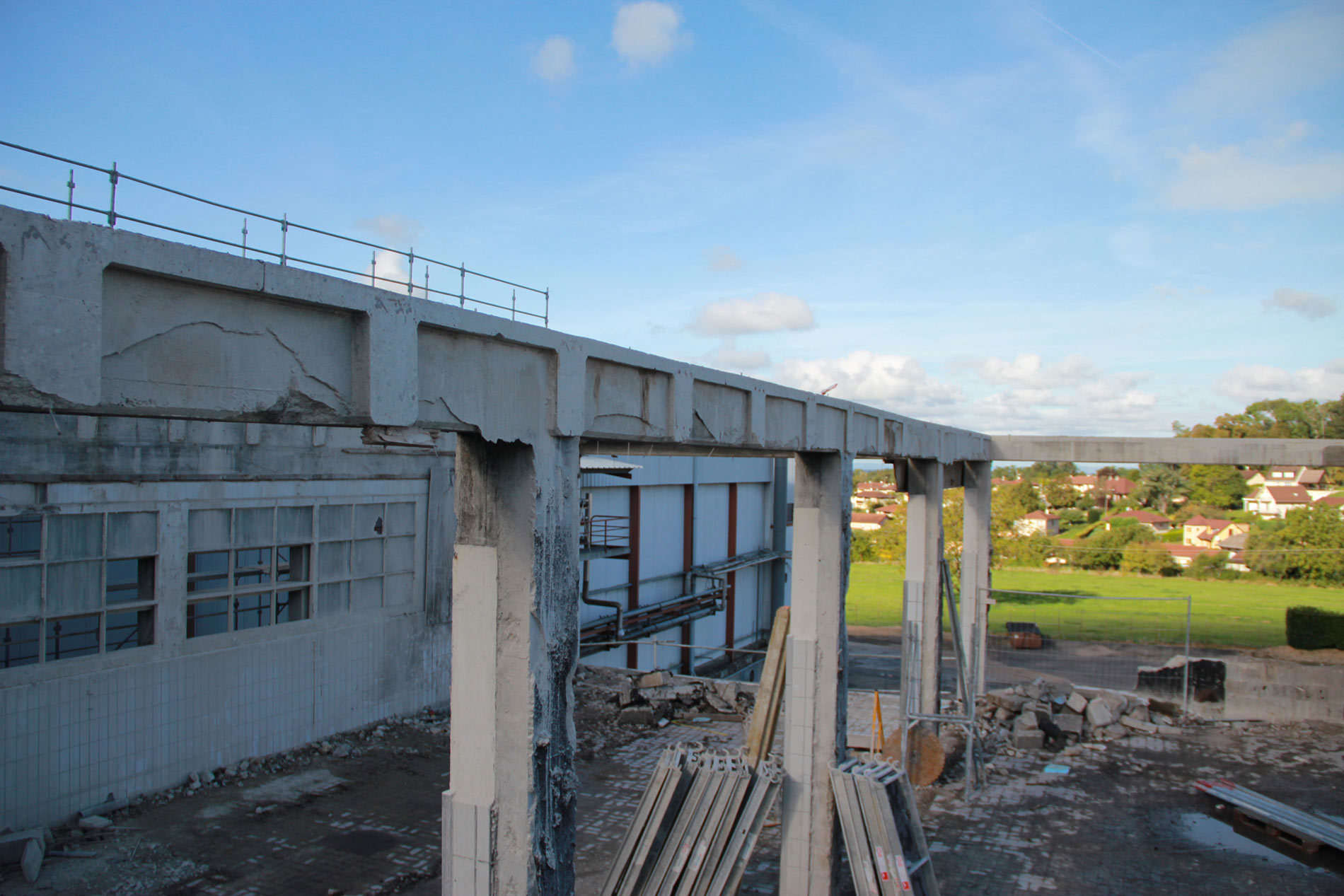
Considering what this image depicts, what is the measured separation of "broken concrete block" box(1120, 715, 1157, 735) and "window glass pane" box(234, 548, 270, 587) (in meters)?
14.6

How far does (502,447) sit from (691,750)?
461 cm

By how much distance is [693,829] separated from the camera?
7.29 m

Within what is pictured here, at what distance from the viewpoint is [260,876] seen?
29.2 feet

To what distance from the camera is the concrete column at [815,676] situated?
840cm

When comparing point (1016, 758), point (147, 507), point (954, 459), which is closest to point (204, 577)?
point (147, 507)

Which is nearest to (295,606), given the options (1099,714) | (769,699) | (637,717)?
(637,717)

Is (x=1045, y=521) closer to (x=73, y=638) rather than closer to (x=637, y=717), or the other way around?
(x=637, y=717)

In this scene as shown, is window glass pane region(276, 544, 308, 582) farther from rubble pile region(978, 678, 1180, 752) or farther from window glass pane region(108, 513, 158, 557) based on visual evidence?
rubble pile region(978, 678, 1180, 752)

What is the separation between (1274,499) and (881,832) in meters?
70.6

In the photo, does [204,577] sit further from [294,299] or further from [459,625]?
[294,299]

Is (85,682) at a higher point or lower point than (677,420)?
lower

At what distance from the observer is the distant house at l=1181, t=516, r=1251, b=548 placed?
52.8 m

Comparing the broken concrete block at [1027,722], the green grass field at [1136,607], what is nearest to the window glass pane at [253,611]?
the broken concrete block at [1027,722]

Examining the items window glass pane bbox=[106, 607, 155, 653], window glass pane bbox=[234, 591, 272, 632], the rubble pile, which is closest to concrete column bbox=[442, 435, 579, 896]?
window glass pane bbox=[106, 607, 155, 653]
